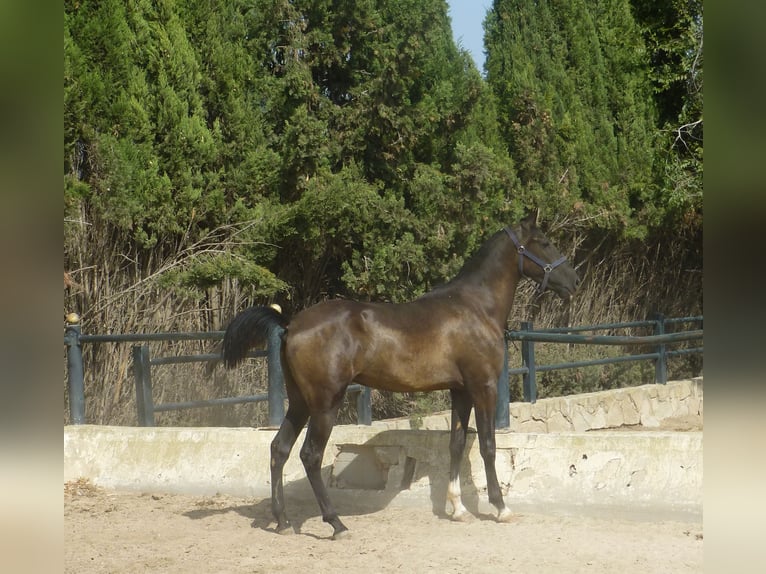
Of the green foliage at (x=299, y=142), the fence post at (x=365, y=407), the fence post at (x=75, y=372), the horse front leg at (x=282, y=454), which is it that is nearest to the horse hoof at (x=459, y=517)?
the horse front leg at (x=282, y=454)

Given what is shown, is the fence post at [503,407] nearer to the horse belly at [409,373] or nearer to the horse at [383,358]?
the horse at [383,358]

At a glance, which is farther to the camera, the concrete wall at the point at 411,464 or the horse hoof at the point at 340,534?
the concrete wall at the point at 411,464

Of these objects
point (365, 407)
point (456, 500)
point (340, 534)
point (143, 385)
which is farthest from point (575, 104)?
point (340, 534)

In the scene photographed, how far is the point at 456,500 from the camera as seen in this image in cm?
552

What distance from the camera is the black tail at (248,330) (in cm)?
540

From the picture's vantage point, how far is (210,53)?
10.2 metres

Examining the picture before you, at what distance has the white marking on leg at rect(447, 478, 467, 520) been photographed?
18.1ft

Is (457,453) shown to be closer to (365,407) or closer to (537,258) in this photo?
(537,258)

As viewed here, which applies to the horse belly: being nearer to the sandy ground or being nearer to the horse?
the horse

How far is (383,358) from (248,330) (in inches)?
34.2

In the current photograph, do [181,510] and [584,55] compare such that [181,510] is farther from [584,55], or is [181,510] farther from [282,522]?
[584,55]

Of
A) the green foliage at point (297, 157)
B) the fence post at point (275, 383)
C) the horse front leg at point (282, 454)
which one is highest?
the green foliage at point (297, 157)

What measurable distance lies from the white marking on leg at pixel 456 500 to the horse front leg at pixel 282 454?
1035 mm
